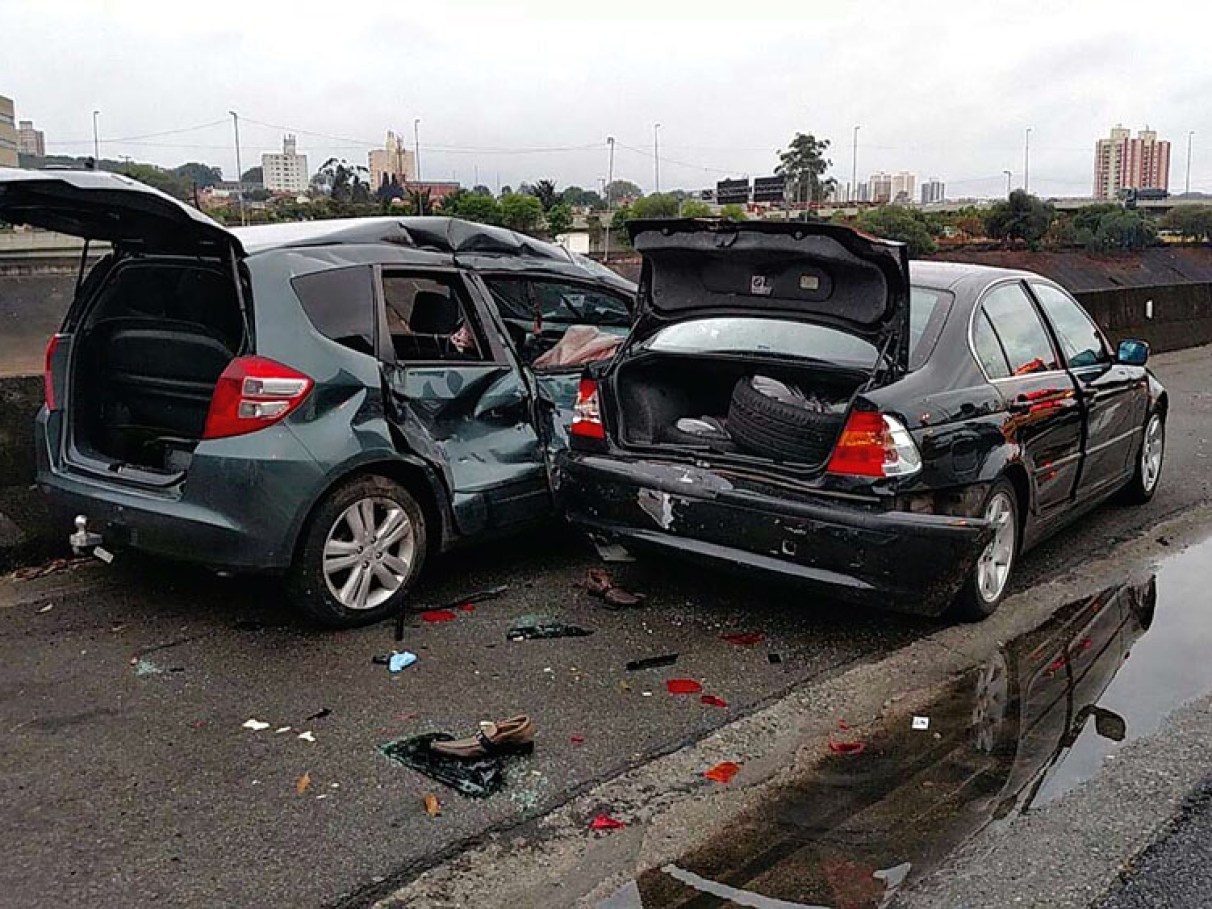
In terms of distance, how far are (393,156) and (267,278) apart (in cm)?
2318

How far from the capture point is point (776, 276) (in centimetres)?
504

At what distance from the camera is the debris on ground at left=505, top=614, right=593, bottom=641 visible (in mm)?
4930

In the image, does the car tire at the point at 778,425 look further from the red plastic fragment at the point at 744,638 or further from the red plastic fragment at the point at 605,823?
the red plastic fragment at the point at 605,823

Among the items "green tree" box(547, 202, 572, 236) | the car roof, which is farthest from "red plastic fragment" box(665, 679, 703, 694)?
"green tree" box(547, 202, 572, 236)

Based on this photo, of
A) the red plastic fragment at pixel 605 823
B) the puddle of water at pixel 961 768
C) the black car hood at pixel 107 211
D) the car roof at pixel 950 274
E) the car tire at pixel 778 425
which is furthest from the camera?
the car roof at pixel 950 274

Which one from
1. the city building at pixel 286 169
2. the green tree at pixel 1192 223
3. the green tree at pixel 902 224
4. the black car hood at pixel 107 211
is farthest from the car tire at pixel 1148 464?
the green tree at pixel 1192 223

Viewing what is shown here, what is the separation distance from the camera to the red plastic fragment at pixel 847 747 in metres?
3.88

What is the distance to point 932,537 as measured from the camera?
4496 millimetres

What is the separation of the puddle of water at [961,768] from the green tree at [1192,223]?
1131 inches

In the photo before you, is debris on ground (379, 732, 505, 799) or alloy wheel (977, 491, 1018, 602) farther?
alloy wheel (977, 491, 1018, 602)

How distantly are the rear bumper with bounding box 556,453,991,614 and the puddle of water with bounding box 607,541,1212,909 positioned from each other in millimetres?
476

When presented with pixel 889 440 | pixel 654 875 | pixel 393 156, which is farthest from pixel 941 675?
pixel 393 156

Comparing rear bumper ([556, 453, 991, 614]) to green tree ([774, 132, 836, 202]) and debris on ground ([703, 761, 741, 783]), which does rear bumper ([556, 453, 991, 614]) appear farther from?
green tree ([774, 132, 836, 202])

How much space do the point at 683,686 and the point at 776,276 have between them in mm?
1896
